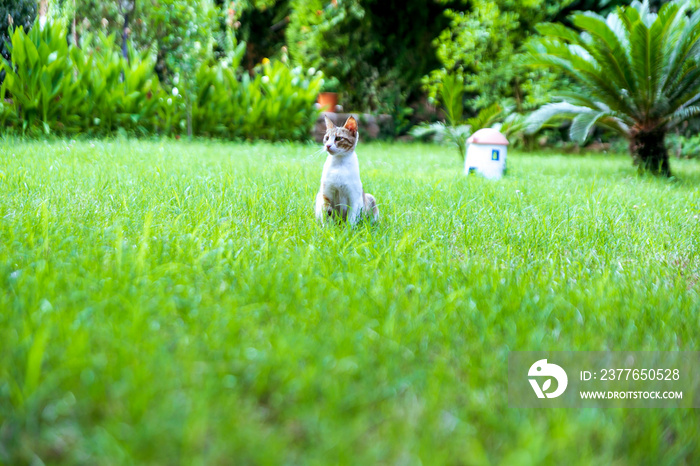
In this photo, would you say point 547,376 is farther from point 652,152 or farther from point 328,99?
point 328,99

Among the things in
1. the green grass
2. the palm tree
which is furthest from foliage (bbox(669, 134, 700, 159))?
the green grass

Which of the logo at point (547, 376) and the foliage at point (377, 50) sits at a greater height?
the foliage at point (377, 50)

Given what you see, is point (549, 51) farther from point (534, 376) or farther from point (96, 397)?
point (96, 397)

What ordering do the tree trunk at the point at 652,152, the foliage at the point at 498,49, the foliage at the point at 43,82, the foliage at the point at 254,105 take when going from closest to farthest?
the tree trunk at the point at 652,152, the foliage at the point at 43,82, the foliage at the point at 254,105, the foliage at the point at 498,49

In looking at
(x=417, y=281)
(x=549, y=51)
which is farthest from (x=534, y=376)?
(x=549, y=51)

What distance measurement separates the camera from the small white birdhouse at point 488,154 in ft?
18.6

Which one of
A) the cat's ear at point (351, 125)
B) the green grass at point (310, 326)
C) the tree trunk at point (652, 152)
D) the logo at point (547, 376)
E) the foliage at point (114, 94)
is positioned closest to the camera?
the green grass at point (310, 326)

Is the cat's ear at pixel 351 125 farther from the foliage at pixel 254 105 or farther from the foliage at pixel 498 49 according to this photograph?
the foliage at pixel 498 49

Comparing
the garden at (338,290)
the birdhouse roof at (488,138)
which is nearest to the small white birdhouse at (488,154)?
the birdhouse roof at (488,138)

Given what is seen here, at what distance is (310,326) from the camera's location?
1637 mm

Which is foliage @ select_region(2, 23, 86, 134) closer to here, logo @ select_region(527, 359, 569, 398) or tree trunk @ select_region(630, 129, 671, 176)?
logo @ select_region(527, 359, 569, 398)

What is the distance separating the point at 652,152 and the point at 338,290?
5.85 metres

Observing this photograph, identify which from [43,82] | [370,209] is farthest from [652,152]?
[43,82]

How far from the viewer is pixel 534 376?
1.46 m
